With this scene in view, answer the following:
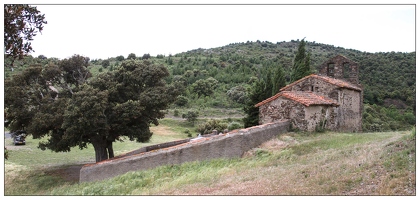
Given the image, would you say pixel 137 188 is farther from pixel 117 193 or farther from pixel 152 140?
pixel 152 140

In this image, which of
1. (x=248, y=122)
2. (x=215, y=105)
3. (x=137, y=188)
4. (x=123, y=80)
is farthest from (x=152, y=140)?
(x=137, y=188)

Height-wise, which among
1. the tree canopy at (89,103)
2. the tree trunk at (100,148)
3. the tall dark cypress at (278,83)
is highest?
the tall dark cypress at (278,83)

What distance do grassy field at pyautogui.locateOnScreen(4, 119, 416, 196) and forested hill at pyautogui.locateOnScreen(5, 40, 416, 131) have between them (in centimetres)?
669

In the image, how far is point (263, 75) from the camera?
61625mm

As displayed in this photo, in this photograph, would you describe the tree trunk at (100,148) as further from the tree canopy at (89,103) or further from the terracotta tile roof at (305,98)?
the terracotta tile roof at (305,98)

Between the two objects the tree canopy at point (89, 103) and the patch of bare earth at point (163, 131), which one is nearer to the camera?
the tree canopy at point (89, 103)

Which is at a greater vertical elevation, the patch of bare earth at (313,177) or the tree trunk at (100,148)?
the patch of bare earth at (313,177)

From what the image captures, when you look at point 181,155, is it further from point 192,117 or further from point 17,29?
point 192,117

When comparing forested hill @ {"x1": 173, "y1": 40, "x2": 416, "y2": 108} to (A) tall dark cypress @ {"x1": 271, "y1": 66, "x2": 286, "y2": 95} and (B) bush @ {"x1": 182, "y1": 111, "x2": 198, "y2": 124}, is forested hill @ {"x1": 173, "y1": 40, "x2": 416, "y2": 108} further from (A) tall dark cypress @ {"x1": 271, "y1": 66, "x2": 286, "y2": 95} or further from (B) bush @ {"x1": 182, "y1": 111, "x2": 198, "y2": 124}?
(B) bush @ {"x1": 182, "y1": 111, "x2": 198, "y2": 124}

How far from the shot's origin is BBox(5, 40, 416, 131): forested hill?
36.2m

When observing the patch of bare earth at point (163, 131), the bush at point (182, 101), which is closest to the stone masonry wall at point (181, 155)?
the patch of bare earth at point (163, 131)

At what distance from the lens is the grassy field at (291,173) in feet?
26.9

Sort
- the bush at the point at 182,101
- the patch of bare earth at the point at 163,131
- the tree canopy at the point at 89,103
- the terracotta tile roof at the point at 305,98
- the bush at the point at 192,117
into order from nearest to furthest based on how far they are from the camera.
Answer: the terracotta tile roof at the point at 305,98, the tree canopy at the point at 89,103, the patch of bare earth at the point at 163,131, the bush at the point at 192,117, the bush at the point at 182,101

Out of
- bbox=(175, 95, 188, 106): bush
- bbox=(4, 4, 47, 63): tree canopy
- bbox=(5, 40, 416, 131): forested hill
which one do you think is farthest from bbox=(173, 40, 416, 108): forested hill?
bbox=(4, 4, 47, 63): tree canopy
